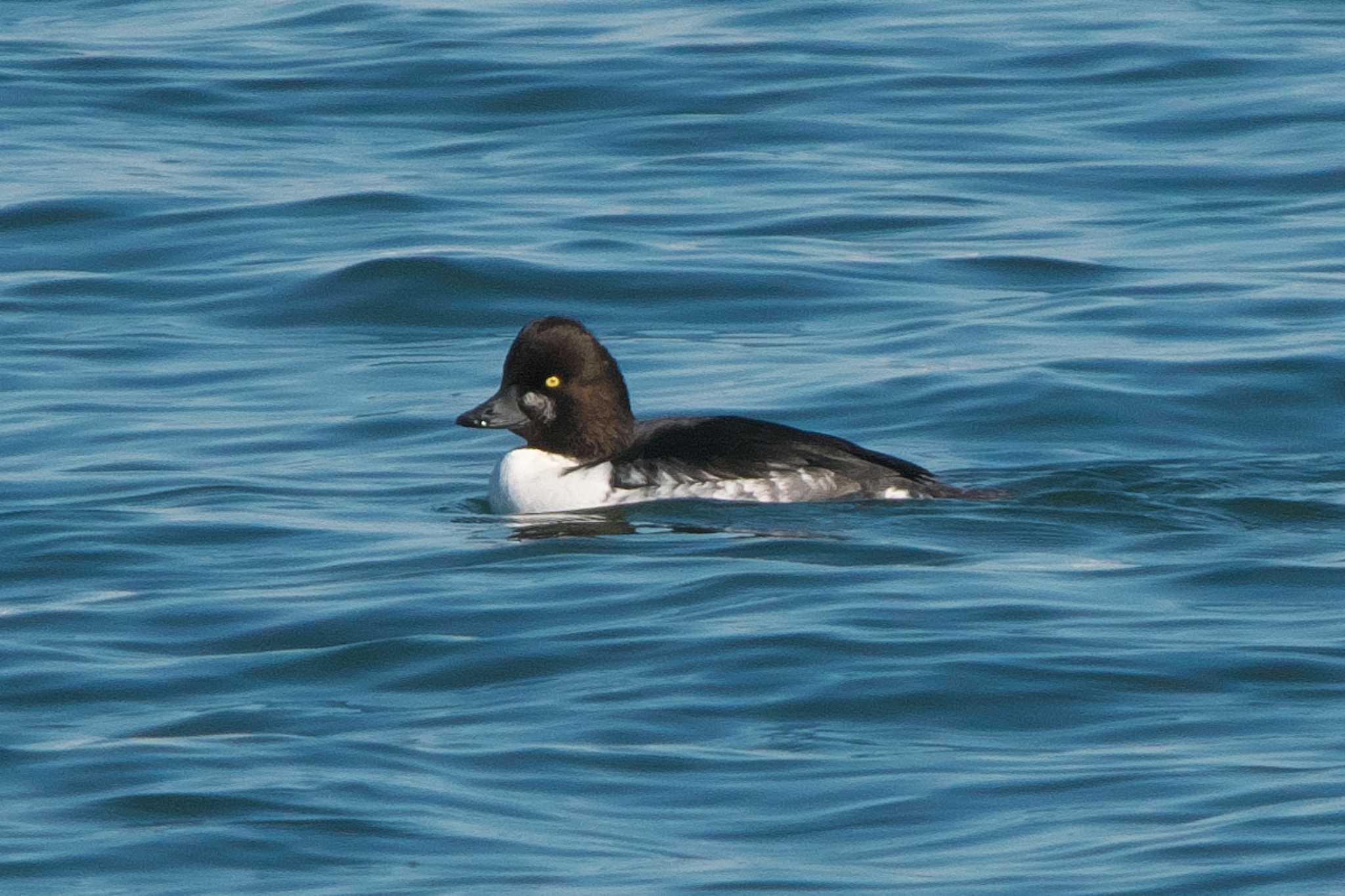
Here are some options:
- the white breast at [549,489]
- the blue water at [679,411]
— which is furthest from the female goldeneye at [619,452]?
the blue water at [679,411]

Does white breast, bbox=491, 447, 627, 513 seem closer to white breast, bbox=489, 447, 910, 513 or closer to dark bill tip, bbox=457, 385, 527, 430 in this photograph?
white breast, bbox=489, 447, 910, 513

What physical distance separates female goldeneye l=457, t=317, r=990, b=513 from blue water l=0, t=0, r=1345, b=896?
137 millimetres

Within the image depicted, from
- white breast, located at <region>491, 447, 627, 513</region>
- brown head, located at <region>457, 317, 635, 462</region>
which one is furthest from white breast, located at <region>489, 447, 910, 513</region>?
brown head, located at <region>457, 317, 635, 462</region>

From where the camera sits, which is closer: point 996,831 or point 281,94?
point 996,831

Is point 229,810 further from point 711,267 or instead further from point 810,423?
point 711,267

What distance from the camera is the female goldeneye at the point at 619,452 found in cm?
1064

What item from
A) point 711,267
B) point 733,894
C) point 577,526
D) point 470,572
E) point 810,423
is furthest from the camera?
point 711,267

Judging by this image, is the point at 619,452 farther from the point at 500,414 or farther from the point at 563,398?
the point at 500,414

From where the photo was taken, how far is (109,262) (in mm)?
16062

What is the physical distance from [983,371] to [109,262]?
219 inches

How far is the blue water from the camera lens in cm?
688

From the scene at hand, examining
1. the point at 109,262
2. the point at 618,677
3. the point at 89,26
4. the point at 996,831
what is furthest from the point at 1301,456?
the point at 89,26

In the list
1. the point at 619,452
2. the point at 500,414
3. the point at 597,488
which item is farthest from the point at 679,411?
the point at 597,488

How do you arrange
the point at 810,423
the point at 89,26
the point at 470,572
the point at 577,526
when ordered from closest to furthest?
the point at 470,572 < the point at 577,526 < the point at 810,423 < the point at 89,26
